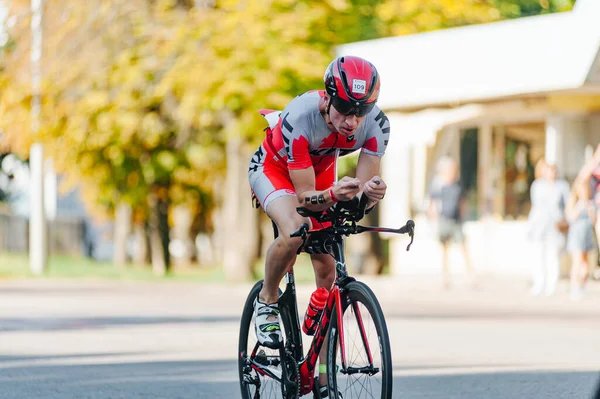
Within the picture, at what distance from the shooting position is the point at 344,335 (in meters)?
6.04

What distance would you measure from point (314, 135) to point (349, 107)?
345 mm

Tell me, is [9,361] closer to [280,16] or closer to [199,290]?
[199,290]

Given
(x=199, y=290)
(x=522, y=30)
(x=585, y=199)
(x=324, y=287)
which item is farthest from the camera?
(x=522, y=30)

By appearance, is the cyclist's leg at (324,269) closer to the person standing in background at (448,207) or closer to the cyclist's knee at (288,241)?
the cyclist's knee at (288,241)

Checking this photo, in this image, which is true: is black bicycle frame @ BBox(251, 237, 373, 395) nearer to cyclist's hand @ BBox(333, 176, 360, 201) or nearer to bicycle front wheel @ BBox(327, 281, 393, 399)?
bicycle front wheel @ BBox(327, 281, 393, 399)

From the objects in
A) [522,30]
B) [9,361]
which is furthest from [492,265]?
[9,361]

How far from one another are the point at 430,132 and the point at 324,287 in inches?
705

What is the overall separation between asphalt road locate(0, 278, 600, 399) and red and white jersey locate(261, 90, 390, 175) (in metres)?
2.25

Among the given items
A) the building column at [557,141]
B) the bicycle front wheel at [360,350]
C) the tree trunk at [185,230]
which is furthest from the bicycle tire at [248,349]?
the tree trunk at [185,230]

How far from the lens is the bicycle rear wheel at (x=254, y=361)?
6844 mm

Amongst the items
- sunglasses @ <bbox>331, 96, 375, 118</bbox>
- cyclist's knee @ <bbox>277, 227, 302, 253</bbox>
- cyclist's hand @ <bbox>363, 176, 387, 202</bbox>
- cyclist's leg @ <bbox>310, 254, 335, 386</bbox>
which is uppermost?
sunglasses @ <bbox>331, 96, 375, 118</bbox>

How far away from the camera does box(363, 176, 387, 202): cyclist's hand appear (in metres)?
5.84

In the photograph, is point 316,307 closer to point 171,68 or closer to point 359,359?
point 359,359

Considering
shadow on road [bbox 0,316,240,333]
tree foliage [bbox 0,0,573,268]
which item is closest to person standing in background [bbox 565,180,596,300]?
shadow on road [bbox 0,316,240,333]
